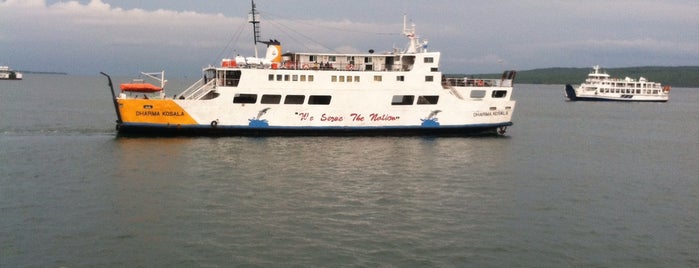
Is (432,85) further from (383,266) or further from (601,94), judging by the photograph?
(601,94)

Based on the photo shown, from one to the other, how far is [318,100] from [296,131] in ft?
7.47

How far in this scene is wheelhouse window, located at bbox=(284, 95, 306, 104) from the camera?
34906 millimetres

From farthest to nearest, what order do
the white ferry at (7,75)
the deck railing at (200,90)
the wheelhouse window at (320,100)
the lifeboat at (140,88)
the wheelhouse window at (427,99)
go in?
the white ferry at (7,75), the wheelhouse window at (427,99), the wheelhouse window at (320,100), the deck railing at (200,90), the lifeboat at (140,88)

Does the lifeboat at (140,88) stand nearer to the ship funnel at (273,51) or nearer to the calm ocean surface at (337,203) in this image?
the calm ocean surface at (337,203)

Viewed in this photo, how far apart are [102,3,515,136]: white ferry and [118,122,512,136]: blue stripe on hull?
0.19ft

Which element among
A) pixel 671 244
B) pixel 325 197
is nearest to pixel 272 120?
pixel 325 197

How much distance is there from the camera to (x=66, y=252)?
14562 mm

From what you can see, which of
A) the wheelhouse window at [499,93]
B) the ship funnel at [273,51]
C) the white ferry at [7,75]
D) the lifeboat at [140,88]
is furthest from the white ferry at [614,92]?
the white ferry at [7,75]

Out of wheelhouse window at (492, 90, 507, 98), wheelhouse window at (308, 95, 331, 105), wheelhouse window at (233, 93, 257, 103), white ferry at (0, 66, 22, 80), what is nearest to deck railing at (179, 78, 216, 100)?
wheelhouse window at (233, 93, 257, 103)

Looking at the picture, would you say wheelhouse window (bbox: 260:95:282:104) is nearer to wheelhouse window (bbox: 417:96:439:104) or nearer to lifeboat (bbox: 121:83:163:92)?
lifeboat (bbox: 121:83:163:92)

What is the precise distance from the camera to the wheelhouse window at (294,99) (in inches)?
1374

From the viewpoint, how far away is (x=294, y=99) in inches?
1378

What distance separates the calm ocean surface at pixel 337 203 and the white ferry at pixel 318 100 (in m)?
1.28

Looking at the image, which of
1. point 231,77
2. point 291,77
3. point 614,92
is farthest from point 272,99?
point 614,92
